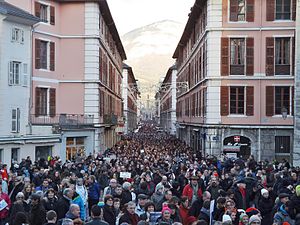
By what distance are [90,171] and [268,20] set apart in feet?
62.5

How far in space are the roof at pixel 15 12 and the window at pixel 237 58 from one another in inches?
514

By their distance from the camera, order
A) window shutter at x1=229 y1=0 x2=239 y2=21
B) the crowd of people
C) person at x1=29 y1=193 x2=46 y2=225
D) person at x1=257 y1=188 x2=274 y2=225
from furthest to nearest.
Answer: window shutter at x1=229 y1=0 x2=239 y2=21
person at x1=257 y1=188 x2=274 y2=225
person at x1=29 y1=193 x2=46 y2=225
the crowd of people

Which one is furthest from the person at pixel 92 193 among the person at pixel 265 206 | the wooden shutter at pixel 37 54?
the wooden shutter at pixel 37 54

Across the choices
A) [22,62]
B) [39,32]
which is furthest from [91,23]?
[22,62]

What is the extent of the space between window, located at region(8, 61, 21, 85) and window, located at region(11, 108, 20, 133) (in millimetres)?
1800

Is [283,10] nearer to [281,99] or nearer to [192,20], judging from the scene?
[281,99]

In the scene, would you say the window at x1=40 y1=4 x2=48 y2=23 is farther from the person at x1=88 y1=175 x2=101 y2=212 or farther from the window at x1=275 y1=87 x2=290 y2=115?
the person at x1=88 y1=175 x2=101 y2=212

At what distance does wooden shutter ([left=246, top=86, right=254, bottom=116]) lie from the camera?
36.9 metres

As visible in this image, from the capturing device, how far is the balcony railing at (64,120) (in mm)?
38062

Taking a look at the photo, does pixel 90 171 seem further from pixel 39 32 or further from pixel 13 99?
pixel 39 32

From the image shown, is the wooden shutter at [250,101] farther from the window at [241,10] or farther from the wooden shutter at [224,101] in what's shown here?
the window at [241,10]

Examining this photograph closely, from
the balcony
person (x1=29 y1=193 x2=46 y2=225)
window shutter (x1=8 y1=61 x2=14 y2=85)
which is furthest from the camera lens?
the balcony

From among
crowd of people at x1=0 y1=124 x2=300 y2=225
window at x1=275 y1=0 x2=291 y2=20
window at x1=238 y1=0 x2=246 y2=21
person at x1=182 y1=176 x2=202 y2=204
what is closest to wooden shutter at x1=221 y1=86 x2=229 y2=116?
window at x1=238 y1=0 x2=246 y2=21

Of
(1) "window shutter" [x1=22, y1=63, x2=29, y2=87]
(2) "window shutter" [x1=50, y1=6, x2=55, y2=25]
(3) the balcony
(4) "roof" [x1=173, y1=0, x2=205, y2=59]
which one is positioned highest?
(4) "roof" [x1=173, y1=0, x2=205, y2=59]
